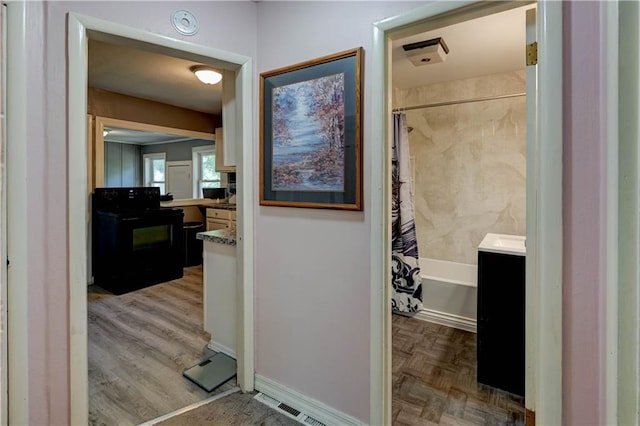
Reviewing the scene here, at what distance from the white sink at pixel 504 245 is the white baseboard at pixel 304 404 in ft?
3.97

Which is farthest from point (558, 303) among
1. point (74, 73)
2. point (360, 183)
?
point (74, 73)

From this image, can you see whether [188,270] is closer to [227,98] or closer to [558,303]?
[227,98]

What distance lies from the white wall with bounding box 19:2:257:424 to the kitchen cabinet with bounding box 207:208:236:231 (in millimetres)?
3361

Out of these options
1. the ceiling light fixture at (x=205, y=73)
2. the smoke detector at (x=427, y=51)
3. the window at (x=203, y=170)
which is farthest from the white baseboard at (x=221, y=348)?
the window at (x=203, y=170)

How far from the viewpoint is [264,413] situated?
181cm

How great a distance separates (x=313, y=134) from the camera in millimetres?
1693

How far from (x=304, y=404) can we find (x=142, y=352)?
1370 millimetres

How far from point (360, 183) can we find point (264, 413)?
4.36 feet

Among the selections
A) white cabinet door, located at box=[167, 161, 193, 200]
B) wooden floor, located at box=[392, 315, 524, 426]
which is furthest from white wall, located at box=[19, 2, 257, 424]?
white cabinet door, located at box=[167, 161, 193, 200]

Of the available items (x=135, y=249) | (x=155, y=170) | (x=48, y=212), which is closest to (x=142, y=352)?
(x=48, y=212)

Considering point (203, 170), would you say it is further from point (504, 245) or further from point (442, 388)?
point (442, 388)

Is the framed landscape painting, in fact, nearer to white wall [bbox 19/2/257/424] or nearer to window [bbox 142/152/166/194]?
white wall [bbox 19/2/257/424]

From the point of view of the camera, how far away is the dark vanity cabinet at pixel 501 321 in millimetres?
1915

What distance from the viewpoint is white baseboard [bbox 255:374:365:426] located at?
1.67 metres
